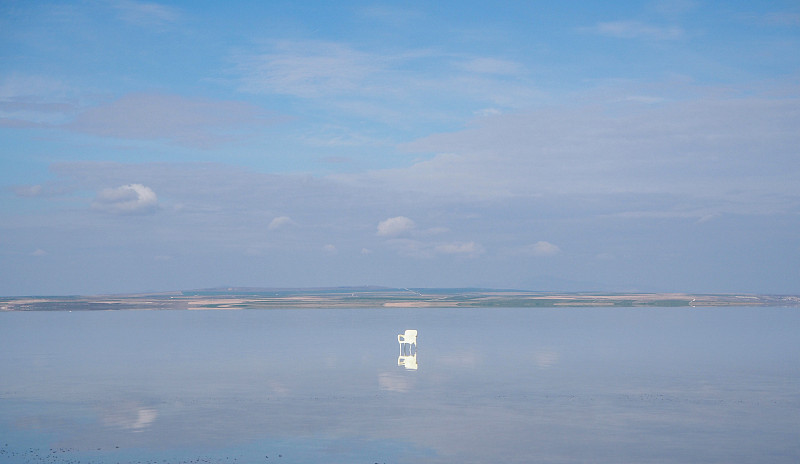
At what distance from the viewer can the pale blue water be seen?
84.1 feet

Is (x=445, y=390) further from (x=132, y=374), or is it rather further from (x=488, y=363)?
(x=132, y=374)

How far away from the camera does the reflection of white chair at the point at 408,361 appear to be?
1898 inches

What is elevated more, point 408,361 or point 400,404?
point 408,361

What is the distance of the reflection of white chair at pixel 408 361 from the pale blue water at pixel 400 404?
2.05ft

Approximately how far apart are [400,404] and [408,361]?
654 inches

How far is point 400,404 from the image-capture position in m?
34.2

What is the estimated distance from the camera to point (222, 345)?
6562cm

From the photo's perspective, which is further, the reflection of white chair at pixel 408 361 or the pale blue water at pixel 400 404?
the reflection of white chair at pixel 408 361

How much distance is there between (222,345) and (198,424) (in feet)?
120

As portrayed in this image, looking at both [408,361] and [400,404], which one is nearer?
[400,404]

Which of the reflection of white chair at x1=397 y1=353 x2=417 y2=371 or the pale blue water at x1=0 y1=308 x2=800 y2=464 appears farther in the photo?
the reflection of white chair at x1=397 y1=353 x2=417 y2=371

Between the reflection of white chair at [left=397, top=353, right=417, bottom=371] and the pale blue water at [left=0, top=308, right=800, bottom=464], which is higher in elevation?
the reflection of white chair at [left=397, top=353, right=417, bottom=371]

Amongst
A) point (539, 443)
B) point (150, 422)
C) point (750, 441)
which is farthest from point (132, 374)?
point (750, 441)

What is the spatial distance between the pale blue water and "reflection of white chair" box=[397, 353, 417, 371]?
626 millimetres
